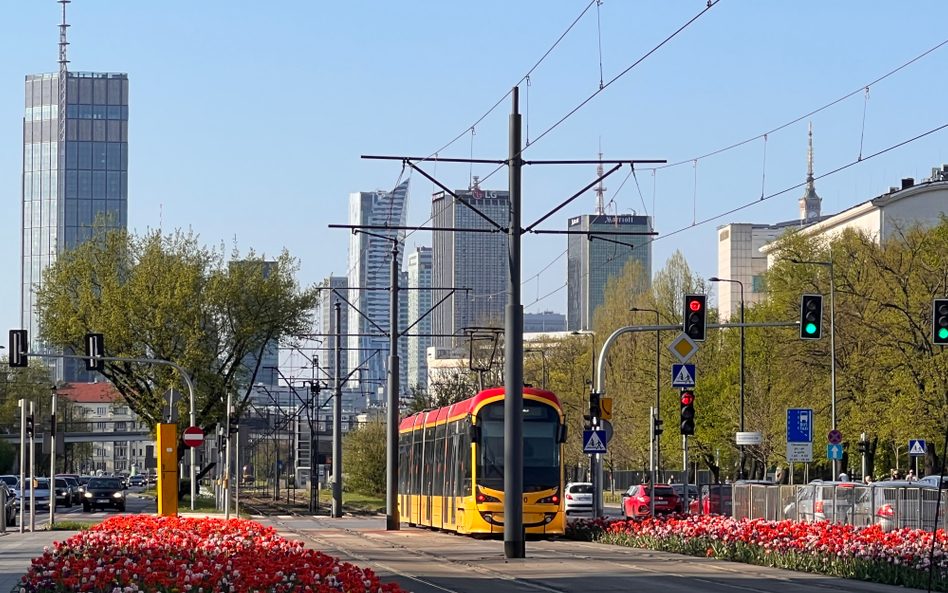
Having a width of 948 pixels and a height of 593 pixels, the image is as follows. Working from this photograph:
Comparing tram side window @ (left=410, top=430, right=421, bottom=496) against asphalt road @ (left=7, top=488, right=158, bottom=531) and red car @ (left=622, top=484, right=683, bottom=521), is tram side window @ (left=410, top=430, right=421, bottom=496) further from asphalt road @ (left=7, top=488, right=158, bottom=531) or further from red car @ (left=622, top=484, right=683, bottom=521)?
red car @ (left=622, top=484, right=683, bottom=521)

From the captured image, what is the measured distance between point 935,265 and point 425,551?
33.8 meters

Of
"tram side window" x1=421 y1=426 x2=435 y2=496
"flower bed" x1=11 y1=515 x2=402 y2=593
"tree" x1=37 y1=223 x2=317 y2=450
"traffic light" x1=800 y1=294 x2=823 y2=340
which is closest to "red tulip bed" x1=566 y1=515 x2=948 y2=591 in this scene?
"traffic light" x1=800 y1=294 x2=823 y2=340

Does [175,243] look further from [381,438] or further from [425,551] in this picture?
[425,551]

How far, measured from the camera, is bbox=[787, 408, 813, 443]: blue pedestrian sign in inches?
1628

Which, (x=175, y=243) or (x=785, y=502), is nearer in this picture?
(x=785, y=502)

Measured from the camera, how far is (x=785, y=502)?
3178 cm

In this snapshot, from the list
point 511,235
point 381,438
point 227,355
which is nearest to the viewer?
point 511,235

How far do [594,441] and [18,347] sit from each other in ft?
65.6

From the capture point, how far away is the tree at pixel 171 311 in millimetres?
63406

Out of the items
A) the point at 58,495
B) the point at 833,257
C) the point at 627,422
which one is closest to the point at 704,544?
the point at 833,257

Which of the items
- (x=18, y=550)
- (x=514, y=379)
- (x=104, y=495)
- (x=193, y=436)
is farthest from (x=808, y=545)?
(x=104, y=495)

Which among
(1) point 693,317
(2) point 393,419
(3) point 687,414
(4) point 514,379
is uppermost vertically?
(1) point 693,317

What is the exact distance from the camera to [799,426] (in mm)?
41688

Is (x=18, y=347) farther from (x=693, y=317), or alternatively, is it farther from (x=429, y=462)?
(x=693, y=317)
